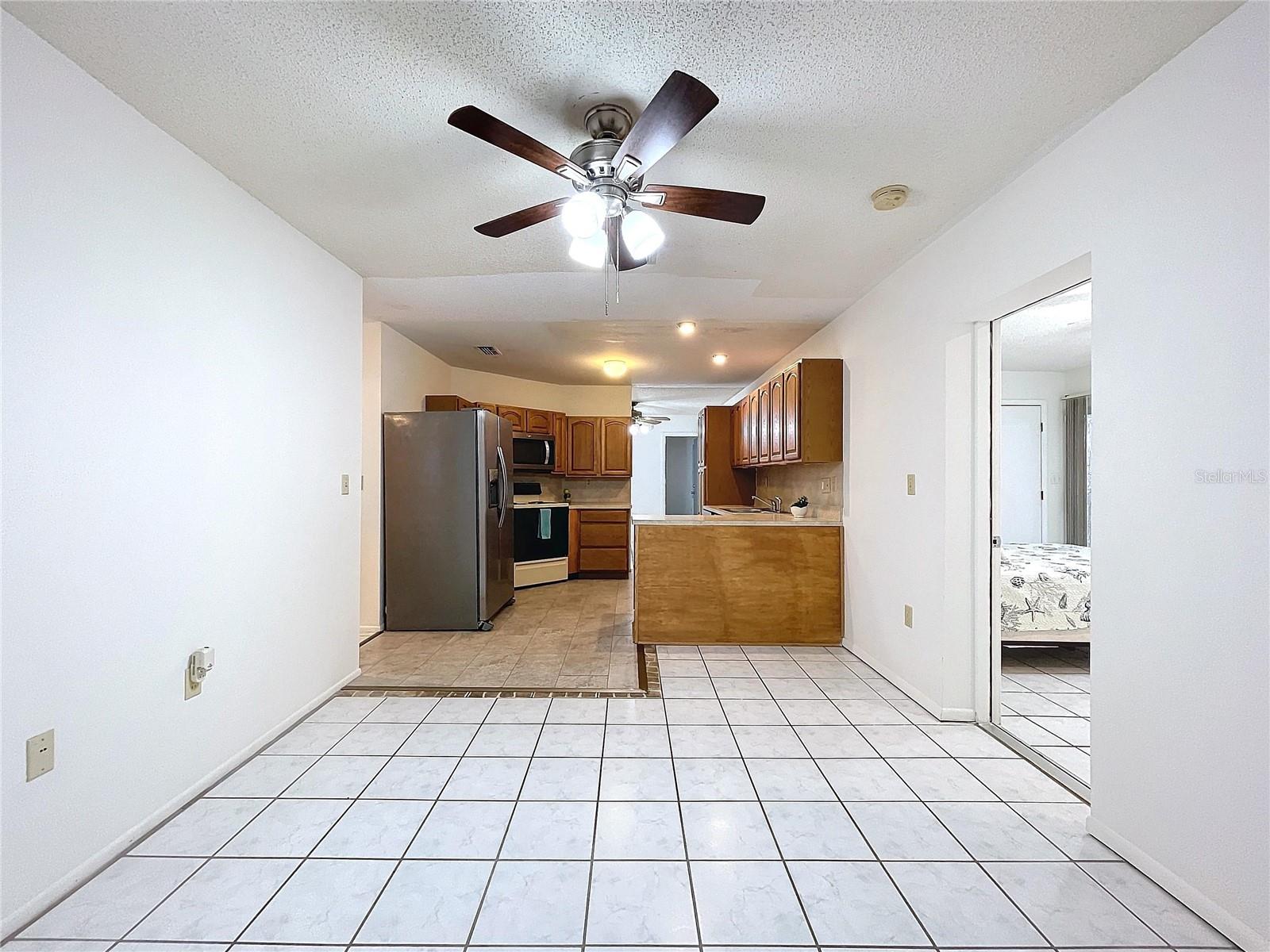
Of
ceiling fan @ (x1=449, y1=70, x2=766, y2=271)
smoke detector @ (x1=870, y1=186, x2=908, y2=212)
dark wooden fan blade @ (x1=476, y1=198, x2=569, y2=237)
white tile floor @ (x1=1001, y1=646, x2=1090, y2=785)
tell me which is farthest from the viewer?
white tile floor @ (x1=1001, y1=646, x2=1090, y2=785)

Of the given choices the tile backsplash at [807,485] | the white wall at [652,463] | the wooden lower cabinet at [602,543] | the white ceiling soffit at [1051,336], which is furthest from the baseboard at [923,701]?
the white wall at [652,463]

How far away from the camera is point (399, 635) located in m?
4.34

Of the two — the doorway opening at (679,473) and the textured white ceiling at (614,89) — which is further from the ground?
the textured white ceiling at (614,89)

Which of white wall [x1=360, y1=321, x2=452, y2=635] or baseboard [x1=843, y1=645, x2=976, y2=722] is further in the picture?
white wall [x1=360, y1=321, x2=452, y2=635]

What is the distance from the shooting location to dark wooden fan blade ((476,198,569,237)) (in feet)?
6.71

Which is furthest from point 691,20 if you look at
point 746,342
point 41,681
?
point 746,342

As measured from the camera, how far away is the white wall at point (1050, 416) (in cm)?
587

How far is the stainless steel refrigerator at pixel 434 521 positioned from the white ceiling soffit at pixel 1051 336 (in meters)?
3.64

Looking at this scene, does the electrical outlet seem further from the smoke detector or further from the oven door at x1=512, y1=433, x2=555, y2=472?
the oven door at x1=512, y1=433, x2=555, y2=472

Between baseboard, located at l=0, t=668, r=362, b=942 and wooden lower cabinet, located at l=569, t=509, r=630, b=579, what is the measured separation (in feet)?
14.7

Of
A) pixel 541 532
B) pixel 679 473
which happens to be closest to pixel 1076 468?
pixel 541 532

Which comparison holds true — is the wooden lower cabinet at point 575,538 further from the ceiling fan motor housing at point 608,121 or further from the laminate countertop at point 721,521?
the ceiling fan motor housing at point 608,121

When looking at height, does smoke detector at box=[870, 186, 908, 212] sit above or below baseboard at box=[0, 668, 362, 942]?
above

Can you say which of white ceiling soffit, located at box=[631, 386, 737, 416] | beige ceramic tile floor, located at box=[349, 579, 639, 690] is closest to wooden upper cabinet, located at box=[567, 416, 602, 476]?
white ceiling soffit, located at box=[631, 386, 737, 416]
